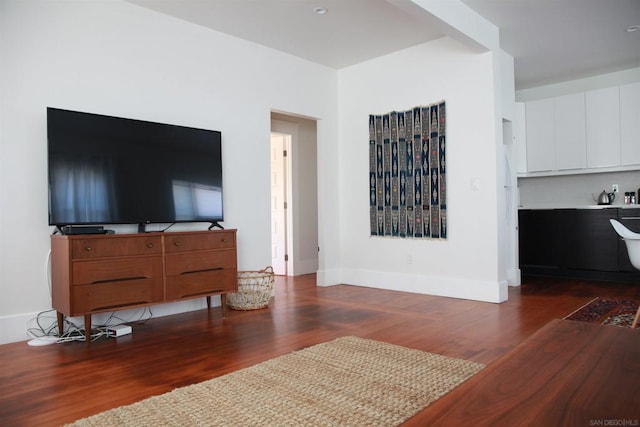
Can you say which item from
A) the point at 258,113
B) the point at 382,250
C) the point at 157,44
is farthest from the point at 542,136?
the point at 157,44

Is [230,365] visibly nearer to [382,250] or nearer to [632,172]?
[382,250]

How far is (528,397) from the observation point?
760 mm

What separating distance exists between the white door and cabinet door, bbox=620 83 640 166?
4342 mm

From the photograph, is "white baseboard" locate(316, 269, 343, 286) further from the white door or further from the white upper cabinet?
the white upper cabinet

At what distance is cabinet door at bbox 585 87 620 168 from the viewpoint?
18.0 feet

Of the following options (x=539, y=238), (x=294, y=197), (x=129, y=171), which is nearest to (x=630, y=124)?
(x=539, y=238)

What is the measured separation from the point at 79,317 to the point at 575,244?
5.47 m

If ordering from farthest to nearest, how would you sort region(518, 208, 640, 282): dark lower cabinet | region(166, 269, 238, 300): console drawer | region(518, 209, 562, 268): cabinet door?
region(518, 209, 562, 268): cabinet door, region(518, 208, 640, 282): dark lower cabinet, region(166, 269, 238, 300): console drawer

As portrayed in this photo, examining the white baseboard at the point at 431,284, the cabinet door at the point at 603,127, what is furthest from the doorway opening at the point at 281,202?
the cabinet door at the point at 603,127

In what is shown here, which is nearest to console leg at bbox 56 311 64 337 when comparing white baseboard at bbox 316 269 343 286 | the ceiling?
the ceiling

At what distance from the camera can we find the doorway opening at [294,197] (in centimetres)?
649

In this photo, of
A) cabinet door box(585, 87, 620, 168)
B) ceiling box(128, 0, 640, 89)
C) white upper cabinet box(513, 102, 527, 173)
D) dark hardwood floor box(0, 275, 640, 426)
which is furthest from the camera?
white upper cabinet box(513, 102, 527, 173)

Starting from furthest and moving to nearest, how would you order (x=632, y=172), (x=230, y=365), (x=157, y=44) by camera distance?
(x=632, y=172) → (x=157, y=44) → (x=230, y=365)

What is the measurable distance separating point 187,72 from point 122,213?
4.96 ft
